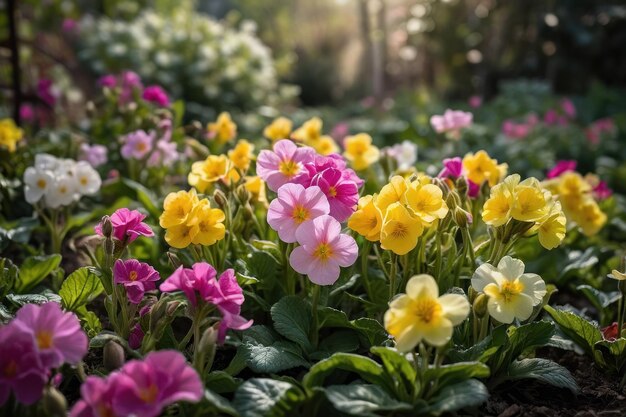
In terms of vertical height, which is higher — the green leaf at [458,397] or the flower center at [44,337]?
the flower center at [44,337]

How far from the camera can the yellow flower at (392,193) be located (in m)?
1.52

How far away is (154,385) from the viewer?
1.08 m

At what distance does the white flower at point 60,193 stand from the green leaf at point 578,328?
57.7 inches

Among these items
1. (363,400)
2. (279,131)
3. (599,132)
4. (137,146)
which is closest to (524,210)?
(363,400)

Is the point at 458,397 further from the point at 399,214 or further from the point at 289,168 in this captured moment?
the point at 289,168

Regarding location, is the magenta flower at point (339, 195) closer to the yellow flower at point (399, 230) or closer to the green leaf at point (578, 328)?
the yellow flower at point (399, 230)

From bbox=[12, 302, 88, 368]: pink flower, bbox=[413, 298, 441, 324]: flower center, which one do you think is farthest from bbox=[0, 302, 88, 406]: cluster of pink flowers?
bbox=[413, 298, 441, 324]: flower center

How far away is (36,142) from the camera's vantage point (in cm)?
297

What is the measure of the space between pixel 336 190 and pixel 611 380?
33.3 inches

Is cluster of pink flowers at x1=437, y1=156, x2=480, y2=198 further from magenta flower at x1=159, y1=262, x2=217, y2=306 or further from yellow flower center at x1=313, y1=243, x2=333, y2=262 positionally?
magenta flower at x1=159, y1=262, x2=217, y2=306

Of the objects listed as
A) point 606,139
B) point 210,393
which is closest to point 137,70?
point 606,139

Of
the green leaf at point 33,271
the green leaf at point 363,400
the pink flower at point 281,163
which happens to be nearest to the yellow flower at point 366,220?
the pink flower at point 281,163

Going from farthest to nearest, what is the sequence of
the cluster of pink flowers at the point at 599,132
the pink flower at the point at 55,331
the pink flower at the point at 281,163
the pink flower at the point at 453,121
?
the cluster of pink flowers at the point at 599,132 → the pink flower at the point at 453,121 → the pink flower at the point at 281,163 → the pink flower at the point at 55,331

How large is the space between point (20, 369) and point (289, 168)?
0.84 m
